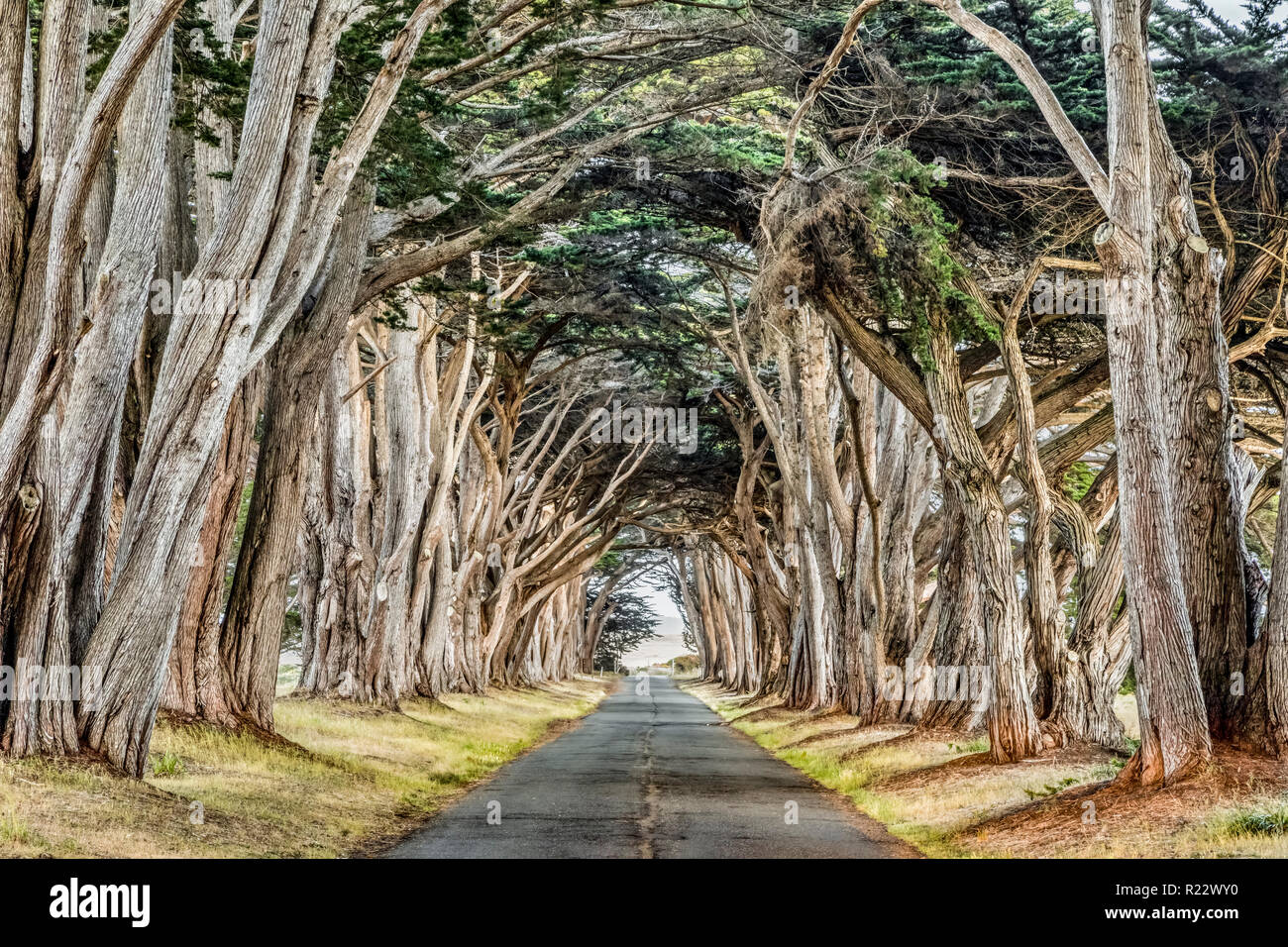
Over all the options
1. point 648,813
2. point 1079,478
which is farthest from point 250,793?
point 1079,478

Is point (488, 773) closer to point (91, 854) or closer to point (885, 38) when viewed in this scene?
point (91, 854)

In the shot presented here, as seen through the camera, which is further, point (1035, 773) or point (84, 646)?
point (1035, 773)

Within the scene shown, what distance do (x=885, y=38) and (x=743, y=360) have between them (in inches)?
310

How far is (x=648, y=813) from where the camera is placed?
11000mm

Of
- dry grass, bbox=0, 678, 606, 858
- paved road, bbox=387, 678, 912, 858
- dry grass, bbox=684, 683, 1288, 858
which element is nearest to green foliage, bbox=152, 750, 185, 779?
dry grass, bbox=0, 678, 606, 858

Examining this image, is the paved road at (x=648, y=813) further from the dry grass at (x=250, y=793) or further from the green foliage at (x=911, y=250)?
the green foliage at (x=911, y=250)

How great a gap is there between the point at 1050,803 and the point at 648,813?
3.30 metres

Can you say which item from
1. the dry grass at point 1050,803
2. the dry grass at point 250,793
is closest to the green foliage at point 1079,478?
the dry grass at point 1050,803

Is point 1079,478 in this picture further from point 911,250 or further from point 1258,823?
point 1258,823

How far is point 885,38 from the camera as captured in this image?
46.4 ft

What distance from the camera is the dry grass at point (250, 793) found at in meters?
7.39

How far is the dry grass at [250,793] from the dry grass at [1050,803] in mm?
4065

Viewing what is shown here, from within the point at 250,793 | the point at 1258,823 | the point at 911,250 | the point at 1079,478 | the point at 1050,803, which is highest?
the point at 911,250
